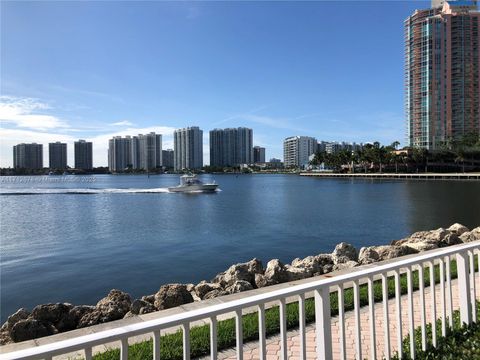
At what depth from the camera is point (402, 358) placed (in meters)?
4.51

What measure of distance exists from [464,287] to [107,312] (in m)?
6.81

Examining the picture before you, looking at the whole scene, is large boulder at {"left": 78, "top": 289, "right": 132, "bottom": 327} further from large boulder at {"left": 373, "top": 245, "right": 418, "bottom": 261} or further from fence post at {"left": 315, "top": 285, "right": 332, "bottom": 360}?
large boulder at {"left": 373, "top": 245, "right": 418, "bottom": 261}

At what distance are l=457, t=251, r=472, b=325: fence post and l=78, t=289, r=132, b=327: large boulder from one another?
6619 millimetres

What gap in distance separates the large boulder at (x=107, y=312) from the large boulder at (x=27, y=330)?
74 centimetres

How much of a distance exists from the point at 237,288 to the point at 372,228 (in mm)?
24310

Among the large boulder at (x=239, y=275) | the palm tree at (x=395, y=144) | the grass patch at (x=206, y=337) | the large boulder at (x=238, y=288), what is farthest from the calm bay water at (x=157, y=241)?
the palm tree at (x=395, y=144)

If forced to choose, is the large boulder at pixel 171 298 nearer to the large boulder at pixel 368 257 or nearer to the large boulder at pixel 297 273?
the large boulder at pixel 297 273

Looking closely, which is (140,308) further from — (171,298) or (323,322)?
(323,322)

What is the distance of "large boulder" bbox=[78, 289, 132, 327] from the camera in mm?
8562

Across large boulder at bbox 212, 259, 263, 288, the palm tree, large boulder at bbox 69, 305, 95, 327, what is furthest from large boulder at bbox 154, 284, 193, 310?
the palm tree

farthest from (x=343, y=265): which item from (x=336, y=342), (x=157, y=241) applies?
Answer: (x=157, y=241)

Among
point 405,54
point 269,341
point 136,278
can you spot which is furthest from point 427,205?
point 405,54

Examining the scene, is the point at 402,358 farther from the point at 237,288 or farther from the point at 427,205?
the point at 427,205

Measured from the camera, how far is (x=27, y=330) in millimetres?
8117
